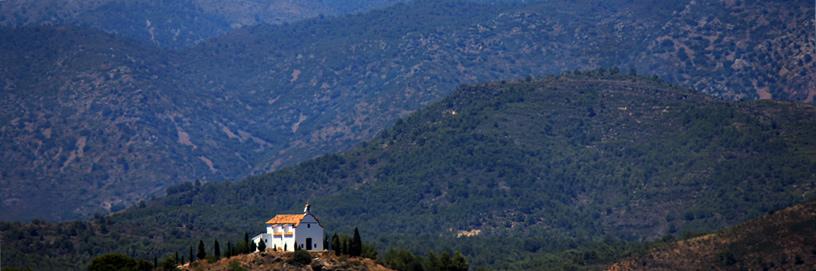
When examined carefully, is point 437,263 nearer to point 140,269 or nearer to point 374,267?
point 374,267

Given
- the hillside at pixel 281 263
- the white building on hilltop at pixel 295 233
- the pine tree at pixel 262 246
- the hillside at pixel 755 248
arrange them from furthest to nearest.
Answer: the hillside at pixel 755 248 < the white building on hilltop at pixel 295 233 < the pine tree at pixel 262 246 < the hillside at pixel 281 263

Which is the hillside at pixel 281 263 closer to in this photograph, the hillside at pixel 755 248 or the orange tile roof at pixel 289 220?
the orange tile roof at pixel 289 220

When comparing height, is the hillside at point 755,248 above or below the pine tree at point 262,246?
below

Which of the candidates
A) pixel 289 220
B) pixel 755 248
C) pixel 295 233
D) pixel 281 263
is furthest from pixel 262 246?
pixel 755 248

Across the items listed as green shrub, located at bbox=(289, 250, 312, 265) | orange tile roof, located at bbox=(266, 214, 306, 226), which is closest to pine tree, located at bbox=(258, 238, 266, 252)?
orange tile roof, located at bbox=(266, 214, 306, 226)

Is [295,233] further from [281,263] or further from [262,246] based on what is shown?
[281,263]

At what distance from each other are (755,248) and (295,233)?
60.8 meters

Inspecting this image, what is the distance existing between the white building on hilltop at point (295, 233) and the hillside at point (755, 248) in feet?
180

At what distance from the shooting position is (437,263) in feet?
534

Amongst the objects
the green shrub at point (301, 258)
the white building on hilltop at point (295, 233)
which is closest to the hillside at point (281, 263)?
the green shrub at point (301, 258)

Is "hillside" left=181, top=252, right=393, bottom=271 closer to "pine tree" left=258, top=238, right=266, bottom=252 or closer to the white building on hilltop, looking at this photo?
"pine tree" left=258, top=238, right=266, bottom=252

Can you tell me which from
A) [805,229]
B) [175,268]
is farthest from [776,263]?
[175,268]

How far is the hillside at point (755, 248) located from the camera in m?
185

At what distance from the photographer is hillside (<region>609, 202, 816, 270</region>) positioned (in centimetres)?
18538
